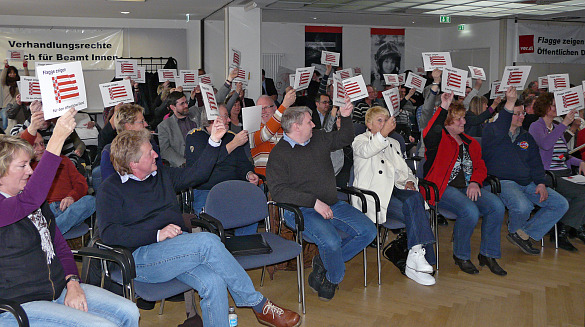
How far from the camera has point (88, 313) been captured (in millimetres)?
2418

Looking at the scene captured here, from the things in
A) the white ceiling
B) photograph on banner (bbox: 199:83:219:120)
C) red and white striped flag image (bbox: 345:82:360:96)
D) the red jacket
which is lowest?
the red jacket

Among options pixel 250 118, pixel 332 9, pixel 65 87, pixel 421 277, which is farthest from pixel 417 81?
pixel 65 87

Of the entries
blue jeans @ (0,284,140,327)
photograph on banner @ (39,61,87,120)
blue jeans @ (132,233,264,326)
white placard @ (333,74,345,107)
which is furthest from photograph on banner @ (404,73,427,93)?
blue jeans @ (0,284,140,327)

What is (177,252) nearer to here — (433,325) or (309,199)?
(309,199)

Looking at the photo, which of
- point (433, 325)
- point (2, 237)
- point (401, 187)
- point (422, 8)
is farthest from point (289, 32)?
point (2, 237)

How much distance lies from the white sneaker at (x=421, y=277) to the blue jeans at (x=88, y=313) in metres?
2.40

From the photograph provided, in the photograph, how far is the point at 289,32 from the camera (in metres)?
14.4

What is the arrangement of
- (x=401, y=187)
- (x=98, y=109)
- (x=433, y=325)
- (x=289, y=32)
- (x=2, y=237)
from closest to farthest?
(x=2, y=237), (x=433, y=325), (x=401, y=187), (x=98, y=109), (x=289, y=32)

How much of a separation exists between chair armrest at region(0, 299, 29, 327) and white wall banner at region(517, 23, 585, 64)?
13245mm

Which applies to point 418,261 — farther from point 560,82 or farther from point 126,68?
point 126,68

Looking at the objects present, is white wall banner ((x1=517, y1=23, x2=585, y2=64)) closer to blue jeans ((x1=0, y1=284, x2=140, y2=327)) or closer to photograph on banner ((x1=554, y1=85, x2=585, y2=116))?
photograph on banner ((x1=554, y1=85, x2=585, y2=116))

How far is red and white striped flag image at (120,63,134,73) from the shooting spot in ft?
26.6

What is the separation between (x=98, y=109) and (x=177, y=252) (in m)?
10.4

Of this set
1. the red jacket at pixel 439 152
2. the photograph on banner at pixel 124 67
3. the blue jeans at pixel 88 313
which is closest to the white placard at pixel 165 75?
the photograph on banner at pixel 124 67
